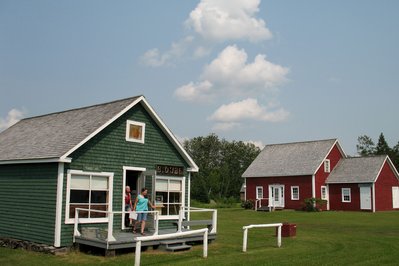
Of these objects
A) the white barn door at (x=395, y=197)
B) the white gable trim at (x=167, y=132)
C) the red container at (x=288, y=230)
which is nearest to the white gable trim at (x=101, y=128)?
the white gable trim at (x=167, y=132)

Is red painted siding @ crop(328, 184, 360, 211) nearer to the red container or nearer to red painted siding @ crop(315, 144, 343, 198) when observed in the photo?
red painted siding @ crop(315, 144, 343, 198)

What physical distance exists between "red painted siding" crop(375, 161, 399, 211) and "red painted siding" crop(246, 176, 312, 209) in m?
6.32

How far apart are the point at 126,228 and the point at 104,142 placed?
11.8ft

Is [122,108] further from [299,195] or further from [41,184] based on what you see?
[299,195]

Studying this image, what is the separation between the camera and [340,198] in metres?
48.1

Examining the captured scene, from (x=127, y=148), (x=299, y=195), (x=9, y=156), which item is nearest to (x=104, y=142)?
(x=127, y=148)

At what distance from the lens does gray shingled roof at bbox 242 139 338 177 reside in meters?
48.8

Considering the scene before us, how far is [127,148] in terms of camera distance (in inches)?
789

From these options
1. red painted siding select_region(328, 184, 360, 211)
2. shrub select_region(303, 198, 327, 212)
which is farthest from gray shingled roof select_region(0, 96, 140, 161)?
red painted siding select_region(328, 184, 360, 211)

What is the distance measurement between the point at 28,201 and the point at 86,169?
2644mm

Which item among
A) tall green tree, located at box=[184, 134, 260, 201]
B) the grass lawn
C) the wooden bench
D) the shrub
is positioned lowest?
the grass lawn

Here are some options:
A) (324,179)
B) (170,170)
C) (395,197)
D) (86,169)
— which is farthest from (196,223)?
(395,197)

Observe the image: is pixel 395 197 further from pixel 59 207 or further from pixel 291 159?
pixel 59 207

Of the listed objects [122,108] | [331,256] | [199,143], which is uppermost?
[199,143]
